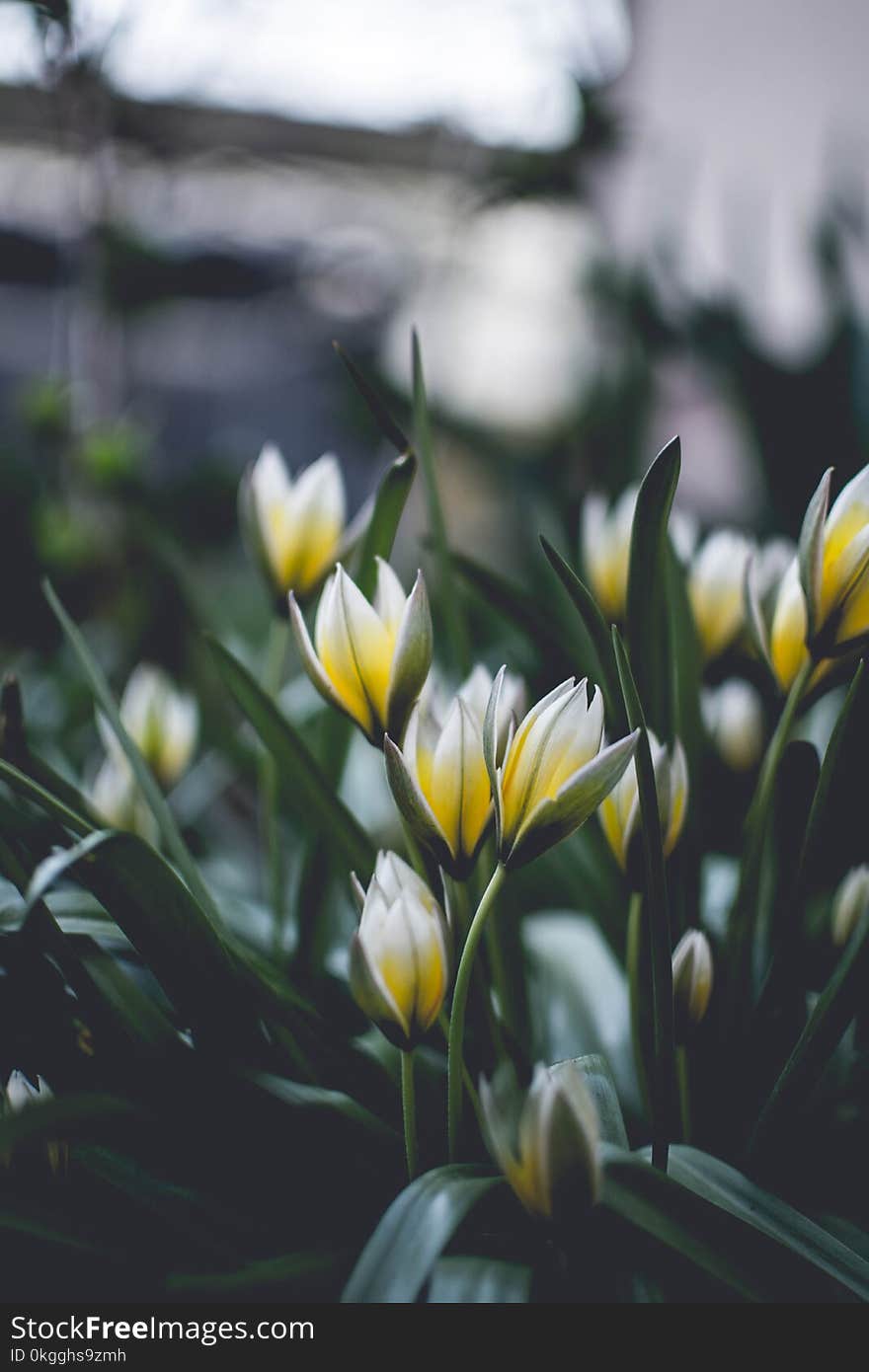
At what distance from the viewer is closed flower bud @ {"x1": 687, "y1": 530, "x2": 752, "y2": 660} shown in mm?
405

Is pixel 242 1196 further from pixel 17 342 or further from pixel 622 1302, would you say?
pixel 17 342

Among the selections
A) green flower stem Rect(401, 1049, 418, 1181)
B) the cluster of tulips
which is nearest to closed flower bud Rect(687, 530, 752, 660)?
the cluster of tulips

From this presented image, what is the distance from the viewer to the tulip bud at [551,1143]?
229 mm

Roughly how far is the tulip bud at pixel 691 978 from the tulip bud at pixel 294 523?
0.69ft

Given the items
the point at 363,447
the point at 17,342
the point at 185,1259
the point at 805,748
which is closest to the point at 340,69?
the point at 363,447

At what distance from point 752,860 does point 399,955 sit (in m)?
0.15

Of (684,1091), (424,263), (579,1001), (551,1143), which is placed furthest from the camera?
(424,263)

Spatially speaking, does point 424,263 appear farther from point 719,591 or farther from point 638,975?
point 638,975

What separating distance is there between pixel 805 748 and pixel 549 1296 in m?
0.19

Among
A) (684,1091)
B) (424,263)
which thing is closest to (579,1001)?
(684,1091)

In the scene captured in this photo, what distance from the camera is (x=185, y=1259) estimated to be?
30 cm

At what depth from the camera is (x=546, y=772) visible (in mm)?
264

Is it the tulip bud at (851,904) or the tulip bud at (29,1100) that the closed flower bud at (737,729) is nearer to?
the tulip bud at (851,904)

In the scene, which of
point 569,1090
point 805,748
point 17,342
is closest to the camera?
point 569,1090
